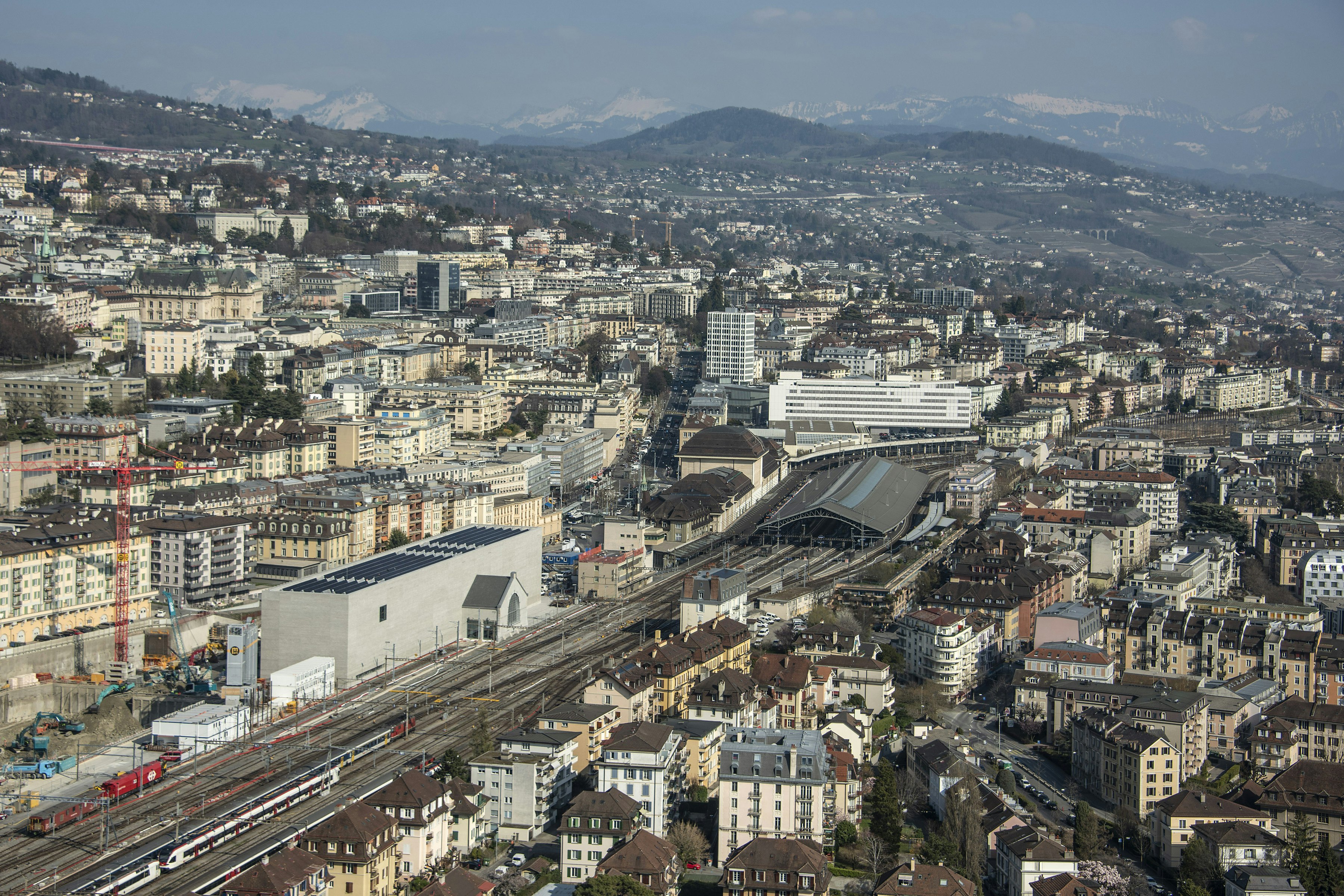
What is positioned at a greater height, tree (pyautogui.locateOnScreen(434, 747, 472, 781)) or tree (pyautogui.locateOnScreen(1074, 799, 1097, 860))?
tree (pyautogui.locateOnScreen(434, 747, 472, 781))

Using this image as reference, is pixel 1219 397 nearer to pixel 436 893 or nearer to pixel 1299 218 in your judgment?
pixel 436 893

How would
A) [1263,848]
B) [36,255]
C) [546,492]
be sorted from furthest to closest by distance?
[36,255], [546,492], [1263,848]

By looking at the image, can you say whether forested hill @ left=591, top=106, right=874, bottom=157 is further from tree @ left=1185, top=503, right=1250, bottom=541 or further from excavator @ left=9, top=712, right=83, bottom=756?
excavator @ left=9, top=712, right=83, bottom=756

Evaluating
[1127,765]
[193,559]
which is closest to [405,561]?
[193,559]

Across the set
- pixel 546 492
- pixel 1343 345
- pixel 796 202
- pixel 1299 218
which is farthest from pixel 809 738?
pixel 1299 218

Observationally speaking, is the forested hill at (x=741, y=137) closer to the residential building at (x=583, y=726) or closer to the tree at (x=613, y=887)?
the residential building at (x=583, y=726)

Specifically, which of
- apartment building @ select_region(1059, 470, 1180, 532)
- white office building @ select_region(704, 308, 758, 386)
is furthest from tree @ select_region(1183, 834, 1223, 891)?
white office building @ select_region(704, 308, 758, 386)
